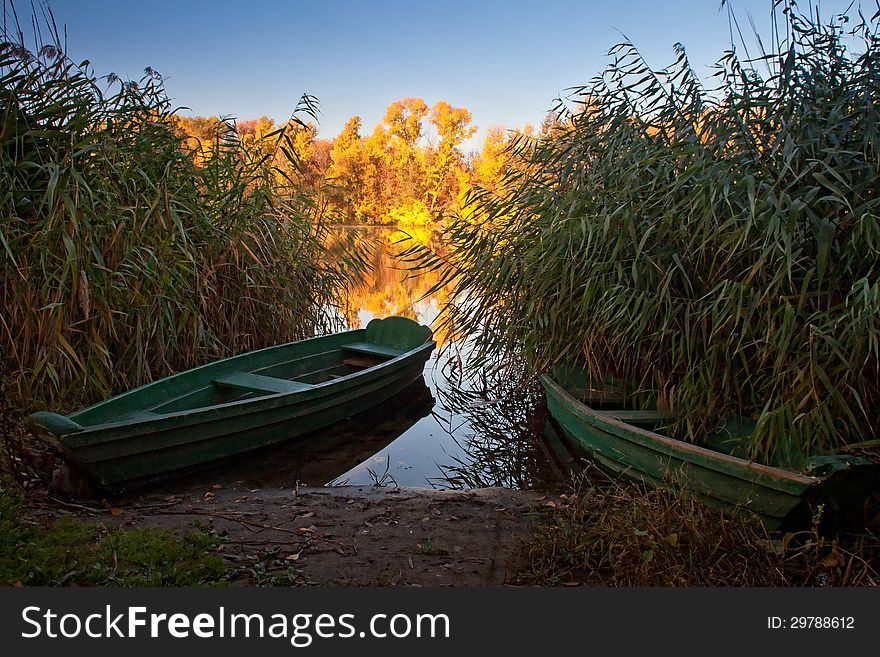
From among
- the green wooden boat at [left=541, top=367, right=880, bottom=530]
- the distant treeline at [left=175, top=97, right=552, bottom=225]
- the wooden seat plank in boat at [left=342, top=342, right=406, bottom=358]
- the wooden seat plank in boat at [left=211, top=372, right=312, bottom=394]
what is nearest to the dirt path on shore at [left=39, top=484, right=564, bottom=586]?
the green wooden boat at [left=541, top=367, right=880, bottom=530]

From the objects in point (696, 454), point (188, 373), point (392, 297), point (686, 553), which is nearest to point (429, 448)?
point (188, 373)

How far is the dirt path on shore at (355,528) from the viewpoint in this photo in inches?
122

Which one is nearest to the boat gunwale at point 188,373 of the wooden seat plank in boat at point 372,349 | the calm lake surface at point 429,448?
the wooden seat plank in boat at point 372,349

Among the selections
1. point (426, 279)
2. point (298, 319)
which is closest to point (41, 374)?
point (298, 319)

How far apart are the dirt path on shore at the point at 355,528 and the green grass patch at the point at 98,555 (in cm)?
14

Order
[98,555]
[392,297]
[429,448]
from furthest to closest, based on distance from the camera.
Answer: [392,297]
[429,448]
[98,555]

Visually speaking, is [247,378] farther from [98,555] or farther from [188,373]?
[98,555]

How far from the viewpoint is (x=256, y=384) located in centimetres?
537

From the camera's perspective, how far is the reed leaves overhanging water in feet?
11.2

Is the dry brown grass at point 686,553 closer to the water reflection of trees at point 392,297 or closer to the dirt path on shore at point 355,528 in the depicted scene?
the dirt path on shore at point 355,528

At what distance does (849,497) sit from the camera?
3.18 m

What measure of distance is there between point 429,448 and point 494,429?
69 centimetres

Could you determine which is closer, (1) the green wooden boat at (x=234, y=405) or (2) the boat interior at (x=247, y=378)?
(1) the green wooden boat at (x=234, y=405)

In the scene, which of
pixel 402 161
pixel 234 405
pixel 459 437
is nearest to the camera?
pixel 234 405
